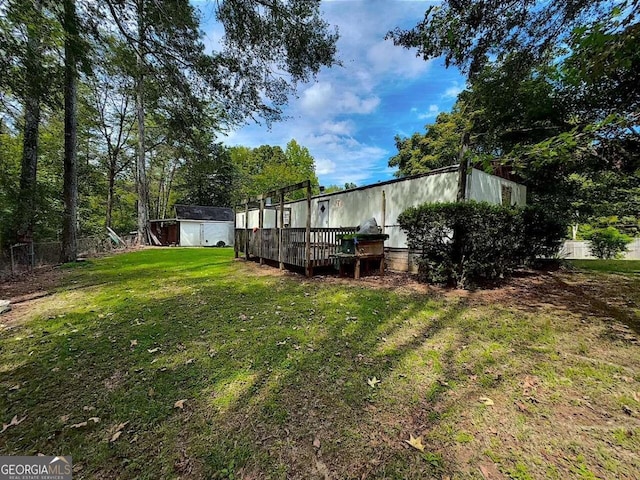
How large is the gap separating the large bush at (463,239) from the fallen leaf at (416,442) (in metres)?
4.68

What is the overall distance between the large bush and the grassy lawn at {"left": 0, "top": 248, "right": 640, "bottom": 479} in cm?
125

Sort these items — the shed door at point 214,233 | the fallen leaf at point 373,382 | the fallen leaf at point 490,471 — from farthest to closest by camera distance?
the shed door at point 214,233 → the fallen leaf at point 373,382 → the fallen leaf at point 490,471

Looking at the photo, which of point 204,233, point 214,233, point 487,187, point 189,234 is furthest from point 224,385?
point 214,233

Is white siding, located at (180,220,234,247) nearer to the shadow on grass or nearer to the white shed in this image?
the white shed

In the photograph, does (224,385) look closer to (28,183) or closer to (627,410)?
(627,410)

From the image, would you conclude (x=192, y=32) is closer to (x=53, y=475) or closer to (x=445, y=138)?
(x=53, y=475)

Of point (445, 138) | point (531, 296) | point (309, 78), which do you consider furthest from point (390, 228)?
point (445, 138)

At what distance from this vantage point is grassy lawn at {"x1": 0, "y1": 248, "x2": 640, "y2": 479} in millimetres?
1798

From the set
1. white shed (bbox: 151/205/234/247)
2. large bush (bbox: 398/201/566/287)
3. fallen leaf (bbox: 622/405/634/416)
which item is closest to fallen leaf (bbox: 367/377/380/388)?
fallen leaf (bbox: 622/405/634/416)

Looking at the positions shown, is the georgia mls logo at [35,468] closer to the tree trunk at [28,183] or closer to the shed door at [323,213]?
the tree trunk at [28,183]

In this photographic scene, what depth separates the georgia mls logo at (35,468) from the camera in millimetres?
1756

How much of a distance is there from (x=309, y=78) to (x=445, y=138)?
17311 mm

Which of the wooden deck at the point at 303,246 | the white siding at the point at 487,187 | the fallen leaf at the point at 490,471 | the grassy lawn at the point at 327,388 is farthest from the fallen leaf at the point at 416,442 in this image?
the white siding at the point at 487,187

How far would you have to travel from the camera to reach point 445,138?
20297mm
